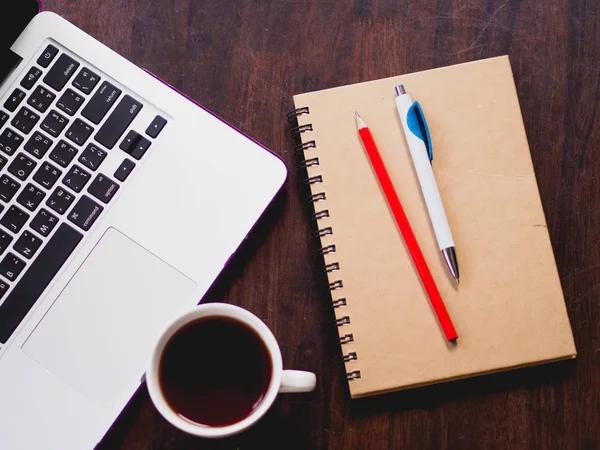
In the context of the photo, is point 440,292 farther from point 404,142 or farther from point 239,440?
point 239,440

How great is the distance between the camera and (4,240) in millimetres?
664

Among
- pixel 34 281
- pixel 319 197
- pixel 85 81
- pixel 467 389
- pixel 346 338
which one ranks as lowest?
pixel 467 389

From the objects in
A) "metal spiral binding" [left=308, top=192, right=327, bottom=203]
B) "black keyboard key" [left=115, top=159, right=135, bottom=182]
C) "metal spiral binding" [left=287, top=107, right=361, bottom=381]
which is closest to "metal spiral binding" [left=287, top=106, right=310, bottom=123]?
"metal spiral binding" [left=287, top=107, right=361, bottom=381]

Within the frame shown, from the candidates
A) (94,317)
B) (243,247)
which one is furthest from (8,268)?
(243,247)

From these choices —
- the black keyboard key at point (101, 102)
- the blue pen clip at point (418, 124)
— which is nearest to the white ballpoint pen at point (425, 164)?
the blue pen clip at point (418, 124)

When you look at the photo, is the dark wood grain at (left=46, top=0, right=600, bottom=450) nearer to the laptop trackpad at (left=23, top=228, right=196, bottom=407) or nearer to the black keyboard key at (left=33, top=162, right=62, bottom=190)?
the laptop trackpad at (left=23, top=228, right=196, bottom=407)

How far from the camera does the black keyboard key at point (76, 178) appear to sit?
0.68 metres

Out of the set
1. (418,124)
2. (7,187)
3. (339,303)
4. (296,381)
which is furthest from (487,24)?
(7,187)

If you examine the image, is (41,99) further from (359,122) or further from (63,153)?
(359,122)

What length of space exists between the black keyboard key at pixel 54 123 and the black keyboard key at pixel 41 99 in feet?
0.04

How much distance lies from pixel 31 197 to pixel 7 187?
3cm

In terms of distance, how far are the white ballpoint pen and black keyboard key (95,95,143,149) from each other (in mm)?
309

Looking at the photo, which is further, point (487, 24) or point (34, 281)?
point (487, 24)

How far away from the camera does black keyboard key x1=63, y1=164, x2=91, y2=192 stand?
0.68 meters
